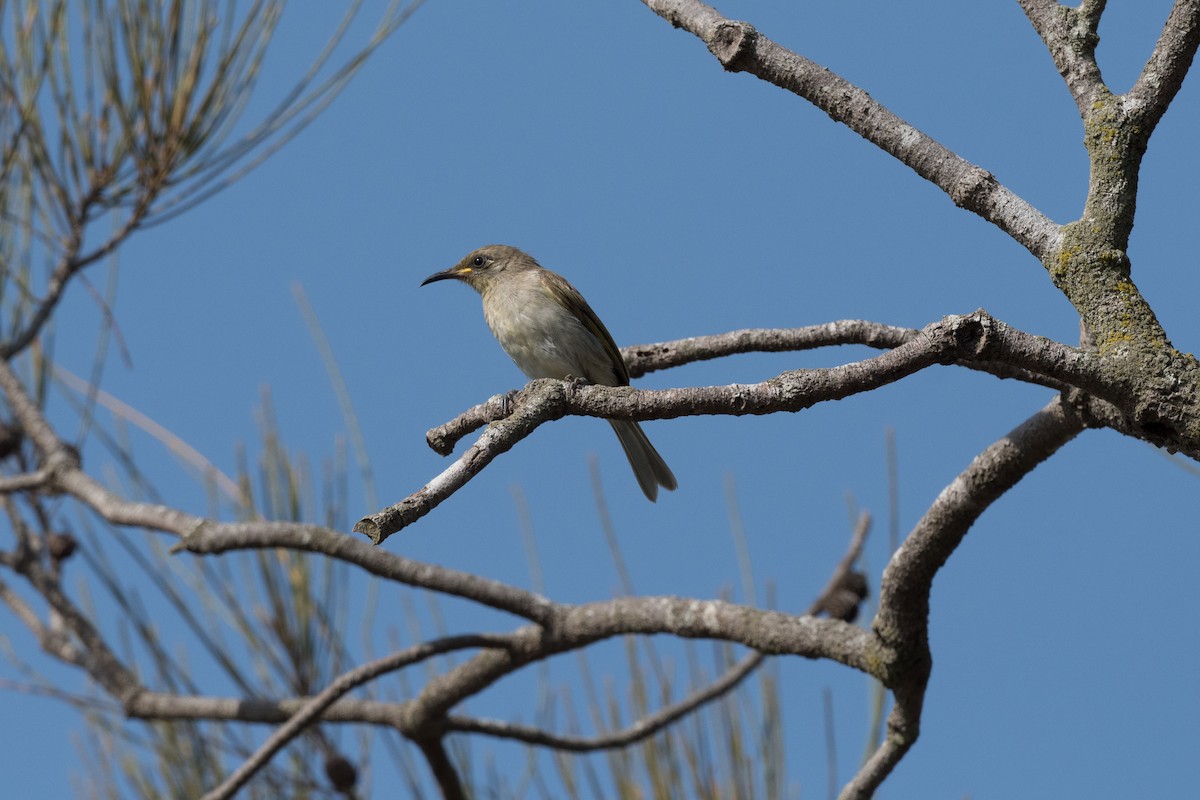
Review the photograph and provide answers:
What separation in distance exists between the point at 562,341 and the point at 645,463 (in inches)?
23.1

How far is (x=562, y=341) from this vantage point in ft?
16.0

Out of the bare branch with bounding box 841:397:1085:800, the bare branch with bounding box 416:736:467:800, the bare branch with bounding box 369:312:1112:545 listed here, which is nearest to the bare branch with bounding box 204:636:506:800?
the bare branch with bounding box 416:736:467:800

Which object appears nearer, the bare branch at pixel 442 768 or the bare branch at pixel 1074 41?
the bare branch at pixel 1074 41

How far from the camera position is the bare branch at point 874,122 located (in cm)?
254

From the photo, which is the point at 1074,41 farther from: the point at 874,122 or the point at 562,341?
the point at 562,341

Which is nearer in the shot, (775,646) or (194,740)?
(775,646)

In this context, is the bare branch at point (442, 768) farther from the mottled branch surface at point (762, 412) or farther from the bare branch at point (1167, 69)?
the bare branch at point (1167, 69)

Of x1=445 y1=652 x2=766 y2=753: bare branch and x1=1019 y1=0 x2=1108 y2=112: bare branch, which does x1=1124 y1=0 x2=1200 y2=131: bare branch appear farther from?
x1=445 y1=652 x2=766 y2=753: bare branch

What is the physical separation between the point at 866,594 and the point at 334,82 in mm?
2653

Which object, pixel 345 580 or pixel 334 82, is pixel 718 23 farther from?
pixel 345 580

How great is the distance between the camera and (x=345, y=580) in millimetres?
4641

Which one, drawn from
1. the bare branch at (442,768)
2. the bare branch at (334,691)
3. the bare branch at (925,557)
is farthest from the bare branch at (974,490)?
the bare branch at (442,768)

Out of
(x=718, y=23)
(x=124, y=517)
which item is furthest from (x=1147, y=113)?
(x=124, y=517)

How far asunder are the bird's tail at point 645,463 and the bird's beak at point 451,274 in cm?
136
